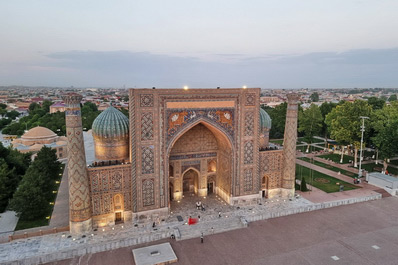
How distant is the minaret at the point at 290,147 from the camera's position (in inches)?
653

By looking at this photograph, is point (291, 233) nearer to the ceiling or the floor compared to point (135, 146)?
nearer to the floor

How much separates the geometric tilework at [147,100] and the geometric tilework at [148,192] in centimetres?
394

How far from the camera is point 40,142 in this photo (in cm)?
2745

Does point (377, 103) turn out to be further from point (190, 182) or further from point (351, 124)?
point (190, 182)

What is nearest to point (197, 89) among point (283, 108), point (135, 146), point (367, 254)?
point (135, 146)

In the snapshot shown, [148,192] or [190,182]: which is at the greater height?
[148,192]

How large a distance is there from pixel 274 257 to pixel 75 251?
8.32 meters

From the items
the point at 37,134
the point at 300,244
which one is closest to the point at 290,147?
the point at 300,244

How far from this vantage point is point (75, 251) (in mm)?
11125

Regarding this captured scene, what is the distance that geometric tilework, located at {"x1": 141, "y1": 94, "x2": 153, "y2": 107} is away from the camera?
1321cm

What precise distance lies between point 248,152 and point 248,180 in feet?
5.73

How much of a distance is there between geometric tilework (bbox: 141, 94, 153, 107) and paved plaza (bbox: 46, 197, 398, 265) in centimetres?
658

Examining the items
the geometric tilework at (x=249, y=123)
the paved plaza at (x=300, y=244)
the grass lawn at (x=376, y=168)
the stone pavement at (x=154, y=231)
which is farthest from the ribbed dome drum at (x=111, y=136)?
the grass lawn at (x=376, y=168)

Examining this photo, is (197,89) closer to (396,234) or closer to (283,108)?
(396,234)
